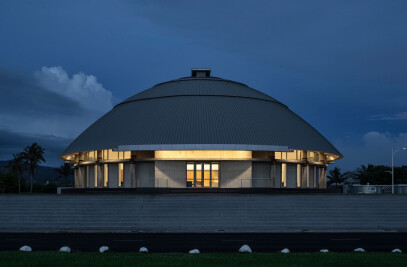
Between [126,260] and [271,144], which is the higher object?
[271,144]

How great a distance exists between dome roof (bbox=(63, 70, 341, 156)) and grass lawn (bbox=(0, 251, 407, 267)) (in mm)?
31412

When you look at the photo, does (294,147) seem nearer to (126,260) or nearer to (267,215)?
(267,215)

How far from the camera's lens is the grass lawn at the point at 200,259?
43.9 feet

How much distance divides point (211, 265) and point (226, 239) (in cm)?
1014

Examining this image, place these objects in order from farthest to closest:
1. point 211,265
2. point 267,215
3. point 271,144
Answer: point 271,144 < point 267,215 < point 211,265

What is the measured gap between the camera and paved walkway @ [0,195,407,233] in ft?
98.1

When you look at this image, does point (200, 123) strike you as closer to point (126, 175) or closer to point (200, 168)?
point (200, 168)

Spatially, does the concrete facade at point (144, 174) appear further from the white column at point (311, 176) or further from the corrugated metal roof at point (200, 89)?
the white column at point (311, 176)

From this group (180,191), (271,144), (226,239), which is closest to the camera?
(226,239)

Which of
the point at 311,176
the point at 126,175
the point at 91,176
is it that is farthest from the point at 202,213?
the point at 311,176

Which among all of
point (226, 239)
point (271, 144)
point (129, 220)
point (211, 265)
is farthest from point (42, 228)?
point (271, 144)

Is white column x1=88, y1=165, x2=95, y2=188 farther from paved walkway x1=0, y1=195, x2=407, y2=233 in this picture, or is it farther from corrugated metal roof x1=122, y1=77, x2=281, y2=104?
paved walkway x1=0, y1=195, x2=407, y2=233

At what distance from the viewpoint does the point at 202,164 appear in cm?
4984

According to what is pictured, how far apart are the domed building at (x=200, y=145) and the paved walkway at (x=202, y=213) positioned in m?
12.1
